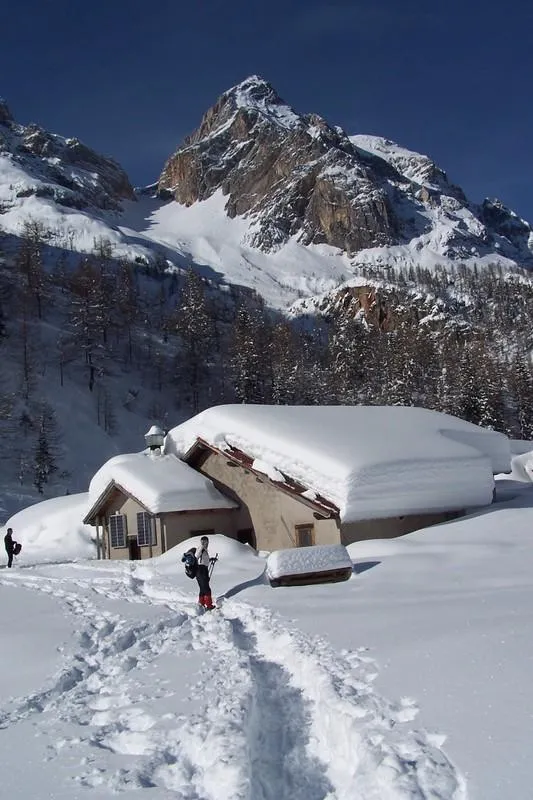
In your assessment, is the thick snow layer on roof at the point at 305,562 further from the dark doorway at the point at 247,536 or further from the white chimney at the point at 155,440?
the white chimney at the point at 155,440

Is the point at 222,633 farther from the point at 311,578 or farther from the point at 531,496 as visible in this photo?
the point at 531,496

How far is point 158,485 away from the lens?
1041 inches

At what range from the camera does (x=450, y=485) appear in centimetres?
2364

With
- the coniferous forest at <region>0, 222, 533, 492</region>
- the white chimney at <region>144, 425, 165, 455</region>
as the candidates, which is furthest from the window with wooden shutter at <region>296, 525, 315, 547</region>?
the coniferous forest at <region>0, 222, 533, 492</region>

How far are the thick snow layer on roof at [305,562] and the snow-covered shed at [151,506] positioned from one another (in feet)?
29.5

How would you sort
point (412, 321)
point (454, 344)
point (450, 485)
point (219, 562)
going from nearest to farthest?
point (219, 562) → point (450, 485) → point (454, 344) → point (412, 321)

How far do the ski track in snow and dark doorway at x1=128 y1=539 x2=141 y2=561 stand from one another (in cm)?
1573

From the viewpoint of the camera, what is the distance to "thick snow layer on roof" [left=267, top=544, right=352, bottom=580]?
1733cm

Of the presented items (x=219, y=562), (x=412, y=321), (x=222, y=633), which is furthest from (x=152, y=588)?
(x=412, y=321)

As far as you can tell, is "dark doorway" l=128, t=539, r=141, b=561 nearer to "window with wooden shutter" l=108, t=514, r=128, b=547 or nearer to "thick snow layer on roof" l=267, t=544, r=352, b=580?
"window with wooden shutter" l=108, t=514, r=128, b=547

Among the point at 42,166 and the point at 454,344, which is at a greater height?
the point at 42,166

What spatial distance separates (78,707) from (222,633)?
15.4 ft

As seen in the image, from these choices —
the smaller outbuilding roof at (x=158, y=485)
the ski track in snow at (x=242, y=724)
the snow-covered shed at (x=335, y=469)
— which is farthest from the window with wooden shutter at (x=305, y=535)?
the ski track in snow at (x=242, y=724)

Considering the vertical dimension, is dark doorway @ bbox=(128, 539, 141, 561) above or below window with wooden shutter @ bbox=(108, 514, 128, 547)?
below
